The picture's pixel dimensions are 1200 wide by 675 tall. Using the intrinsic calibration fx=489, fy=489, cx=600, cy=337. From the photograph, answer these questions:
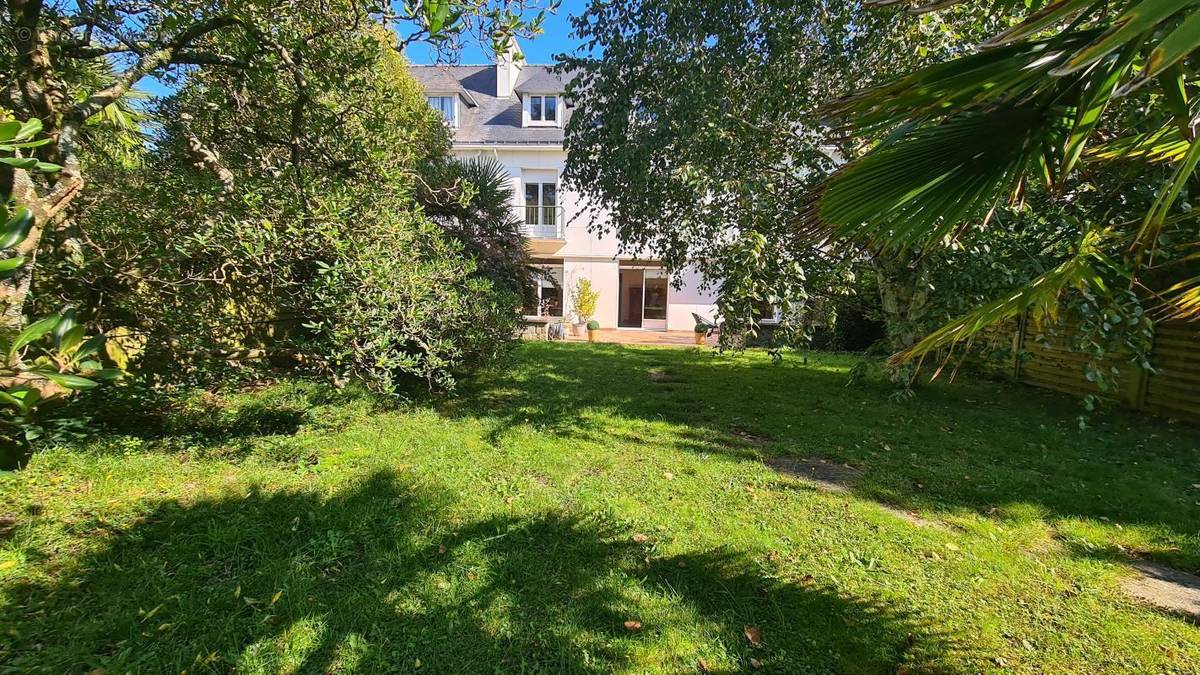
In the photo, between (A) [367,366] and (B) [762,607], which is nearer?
(B) [762,607]

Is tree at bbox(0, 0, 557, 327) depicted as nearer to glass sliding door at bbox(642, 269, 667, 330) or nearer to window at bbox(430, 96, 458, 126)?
window at bbox(430, 96, 458, 126)

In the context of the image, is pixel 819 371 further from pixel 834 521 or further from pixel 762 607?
pixel 762 607

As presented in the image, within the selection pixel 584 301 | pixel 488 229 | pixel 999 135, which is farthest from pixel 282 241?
pixel 584 301

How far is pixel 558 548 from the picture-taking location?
123 inches

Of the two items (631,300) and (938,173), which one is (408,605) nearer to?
(938,173)

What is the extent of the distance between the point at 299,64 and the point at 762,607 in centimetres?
583

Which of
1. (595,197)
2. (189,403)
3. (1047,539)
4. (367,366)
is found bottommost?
(1047,539)

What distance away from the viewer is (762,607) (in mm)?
2650

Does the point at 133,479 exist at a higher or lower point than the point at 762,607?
higher

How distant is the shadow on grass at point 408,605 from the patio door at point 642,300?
16.9m

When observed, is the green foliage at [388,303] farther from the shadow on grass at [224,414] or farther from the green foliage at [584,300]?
the green foliage at [584,300]

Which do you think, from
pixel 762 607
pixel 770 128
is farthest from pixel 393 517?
pixel 770 128

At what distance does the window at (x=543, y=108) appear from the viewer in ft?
61.1

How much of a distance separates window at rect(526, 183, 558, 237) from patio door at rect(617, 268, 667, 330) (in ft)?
11.6
